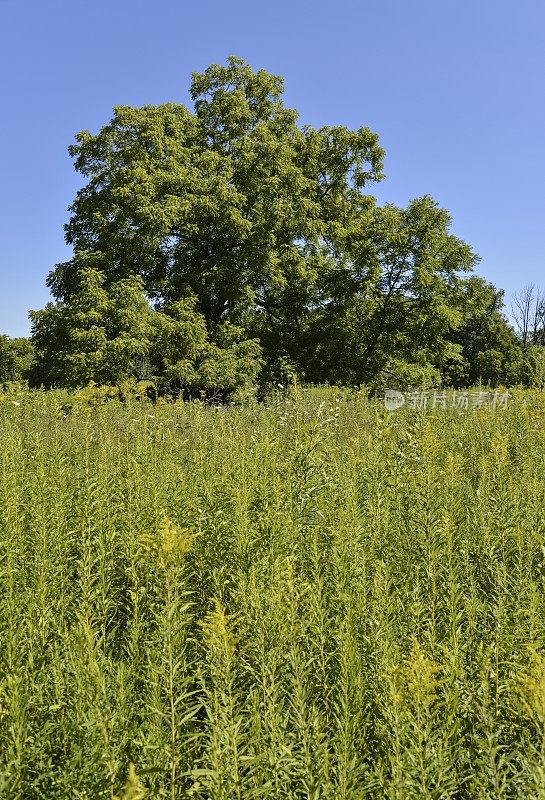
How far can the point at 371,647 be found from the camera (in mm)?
2766

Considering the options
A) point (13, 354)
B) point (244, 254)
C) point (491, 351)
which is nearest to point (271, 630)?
point (244, 254)

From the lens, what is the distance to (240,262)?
25062 mm

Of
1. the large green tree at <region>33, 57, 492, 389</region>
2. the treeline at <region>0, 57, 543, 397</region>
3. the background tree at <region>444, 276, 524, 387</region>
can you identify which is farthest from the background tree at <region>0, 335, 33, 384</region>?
the background tree at <region>444, 276, 524, 387</region>

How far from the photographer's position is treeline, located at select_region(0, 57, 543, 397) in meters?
22.0

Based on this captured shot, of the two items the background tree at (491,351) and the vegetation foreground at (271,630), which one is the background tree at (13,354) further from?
the vegetation foreground at (271,630)

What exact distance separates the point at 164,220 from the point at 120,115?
18.0 ft

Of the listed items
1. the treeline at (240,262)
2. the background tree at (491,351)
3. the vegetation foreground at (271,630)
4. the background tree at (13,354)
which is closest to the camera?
the vegetation foreground at (271,630)

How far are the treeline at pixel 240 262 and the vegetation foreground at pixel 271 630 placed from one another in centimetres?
1680

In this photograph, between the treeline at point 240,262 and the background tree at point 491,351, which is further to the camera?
the background tree at point 491,351

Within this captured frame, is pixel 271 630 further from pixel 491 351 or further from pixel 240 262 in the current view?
pixel 491 351

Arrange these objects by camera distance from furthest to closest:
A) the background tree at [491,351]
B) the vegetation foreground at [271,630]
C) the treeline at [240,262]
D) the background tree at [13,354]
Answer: the background tree at [13,354] → the background tree at [491,351] → the treeline at [240,262] → the vegetation foreground at [271,630]

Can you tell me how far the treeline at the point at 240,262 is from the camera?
22.0 metres

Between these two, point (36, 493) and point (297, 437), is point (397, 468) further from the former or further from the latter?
point (36, 493)

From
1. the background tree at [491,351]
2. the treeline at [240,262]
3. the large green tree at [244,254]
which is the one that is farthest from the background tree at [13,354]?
the background tree at [491,351]
